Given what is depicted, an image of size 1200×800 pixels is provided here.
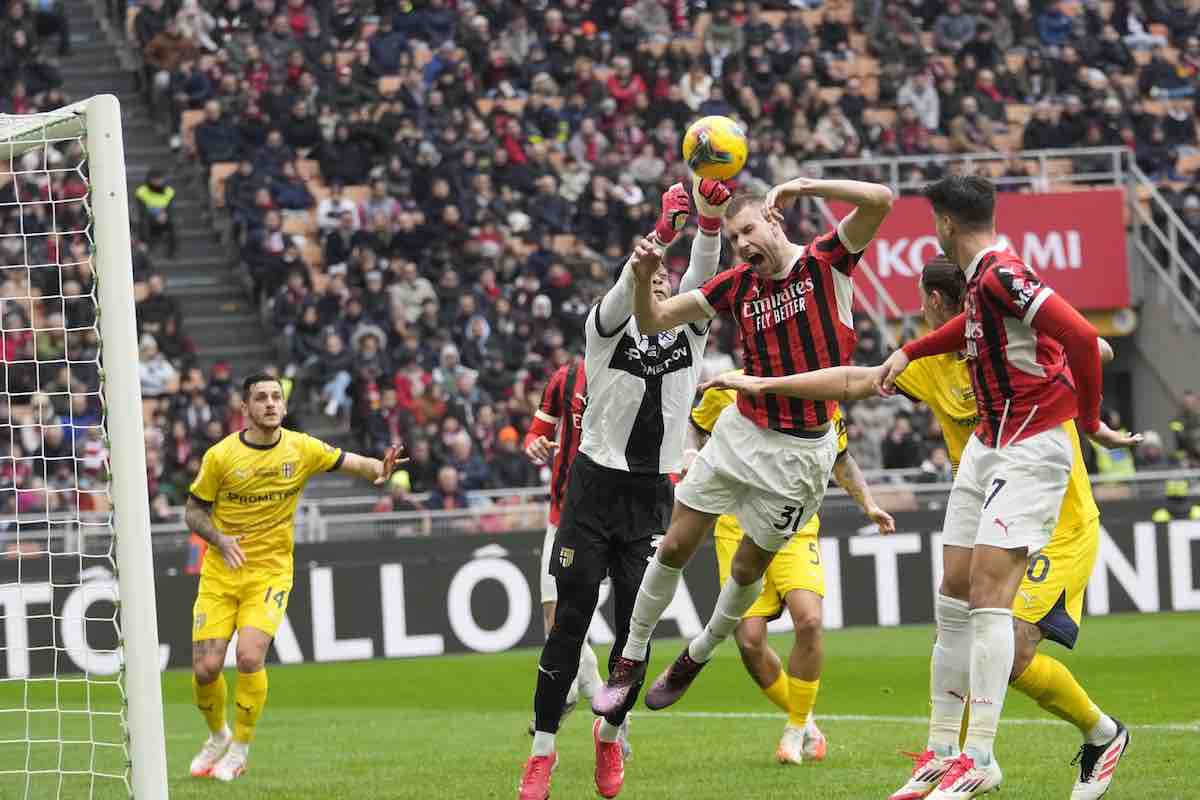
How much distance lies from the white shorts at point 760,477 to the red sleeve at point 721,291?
57 cm

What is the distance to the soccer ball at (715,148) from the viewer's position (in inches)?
312

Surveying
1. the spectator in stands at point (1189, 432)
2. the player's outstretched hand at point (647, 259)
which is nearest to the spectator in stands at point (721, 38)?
the spectator in stands at point (1189, 432)

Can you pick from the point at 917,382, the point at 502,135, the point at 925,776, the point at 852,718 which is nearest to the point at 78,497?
the point at 917,382

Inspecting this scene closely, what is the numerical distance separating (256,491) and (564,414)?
1.86m

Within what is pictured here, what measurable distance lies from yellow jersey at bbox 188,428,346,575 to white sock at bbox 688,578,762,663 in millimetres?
3136

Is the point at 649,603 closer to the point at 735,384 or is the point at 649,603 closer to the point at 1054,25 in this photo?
the point at 735,384

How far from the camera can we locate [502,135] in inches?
981

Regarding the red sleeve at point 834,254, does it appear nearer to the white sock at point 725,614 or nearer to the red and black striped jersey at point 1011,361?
the red and black striped jersey at point 1011,361

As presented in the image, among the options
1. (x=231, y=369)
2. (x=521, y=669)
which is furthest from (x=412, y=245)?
(x=521, y=669)

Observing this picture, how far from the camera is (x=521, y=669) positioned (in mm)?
16531

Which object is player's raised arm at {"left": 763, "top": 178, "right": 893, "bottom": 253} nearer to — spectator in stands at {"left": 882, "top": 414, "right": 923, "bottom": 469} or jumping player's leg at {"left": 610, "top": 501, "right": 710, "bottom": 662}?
jumping player's leg at {"left": 610, "top": 501, "right": 710, "bottom": 662}

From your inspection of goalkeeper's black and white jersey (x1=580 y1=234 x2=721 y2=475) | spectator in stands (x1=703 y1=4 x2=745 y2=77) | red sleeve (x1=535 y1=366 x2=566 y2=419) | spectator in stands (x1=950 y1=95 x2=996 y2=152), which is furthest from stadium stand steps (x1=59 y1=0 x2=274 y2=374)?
goalkeeper's black and white jersey (x1=580 y1=234 x2=721 y2=475)

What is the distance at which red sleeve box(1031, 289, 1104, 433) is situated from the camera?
6.89m

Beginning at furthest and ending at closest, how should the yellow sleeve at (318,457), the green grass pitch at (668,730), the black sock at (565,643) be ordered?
the yellow sleeve at (318,457) → the green grass pitch at (668,730) → the black sock at (565,643)
